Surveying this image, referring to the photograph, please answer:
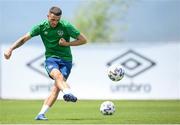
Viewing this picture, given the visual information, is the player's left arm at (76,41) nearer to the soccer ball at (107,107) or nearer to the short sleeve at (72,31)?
the short sleeve at (72,31)

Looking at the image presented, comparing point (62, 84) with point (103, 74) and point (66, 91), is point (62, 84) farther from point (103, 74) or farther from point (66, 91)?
point (103, 74)

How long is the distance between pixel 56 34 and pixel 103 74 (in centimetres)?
1322

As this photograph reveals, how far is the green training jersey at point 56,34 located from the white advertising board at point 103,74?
12893mm

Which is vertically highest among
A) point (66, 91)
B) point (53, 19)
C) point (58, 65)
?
point (53, 19)

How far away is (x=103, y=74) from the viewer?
31.8 metres

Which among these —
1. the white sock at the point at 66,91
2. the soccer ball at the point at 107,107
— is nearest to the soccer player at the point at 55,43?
the white sock at the point at 66,91

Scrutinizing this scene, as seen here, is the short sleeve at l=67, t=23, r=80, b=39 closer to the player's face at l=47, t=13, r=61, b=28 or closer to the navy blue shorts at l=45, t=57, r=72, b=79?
the player's face at l=47, t=13, r=61, b=28

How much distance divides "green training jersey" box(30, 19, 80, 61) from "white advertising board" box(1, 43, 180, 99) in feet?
42.3

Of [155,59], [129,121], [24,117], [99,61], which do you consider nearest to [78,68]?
[99,61]

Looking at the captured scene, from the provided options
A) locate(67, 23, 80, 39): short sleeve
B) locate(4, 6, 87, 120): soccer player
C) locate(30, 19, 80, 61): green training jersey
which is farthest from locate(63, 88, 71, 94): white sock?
locate(67, 23, 80, 39): short sleeve

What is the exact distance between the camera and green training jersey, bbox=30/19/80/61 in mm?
18656

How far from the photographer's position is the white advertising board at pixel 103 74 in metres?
31.5

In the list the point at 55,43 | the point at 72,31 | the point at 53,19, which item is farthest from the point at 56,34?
the point at 53,19

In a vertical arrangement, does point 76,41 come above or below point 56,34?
below
